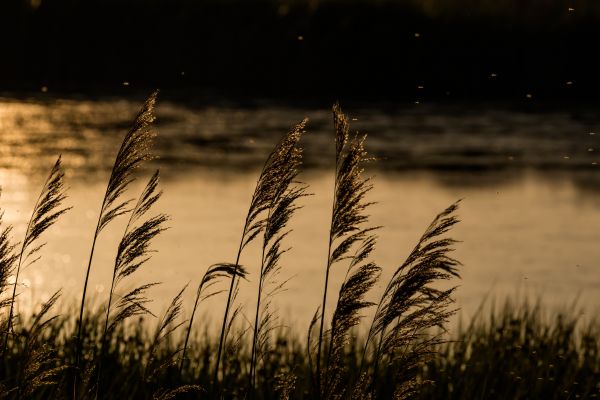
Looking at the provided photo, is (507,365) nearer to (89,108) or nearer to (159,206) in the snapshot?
(159,206)

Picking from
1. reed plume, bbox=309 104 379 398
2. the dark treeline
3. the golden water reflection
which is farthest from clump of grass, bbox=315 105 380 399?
the dark treeline

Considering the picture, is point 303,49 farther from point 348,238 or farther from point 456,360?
point 348,238

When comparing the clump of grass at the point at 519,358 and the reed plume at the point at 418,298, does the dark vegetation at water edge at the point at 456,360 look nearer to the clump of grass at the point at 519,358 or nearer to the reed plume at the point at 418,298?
the clump of grass at the point at 519,358

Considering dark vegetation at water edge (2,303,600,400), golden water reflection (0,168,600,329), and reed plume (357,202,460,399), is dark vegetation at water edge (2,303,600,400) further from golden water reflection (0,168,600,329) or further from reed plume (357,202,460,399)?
reed plume (357,202,460,399)

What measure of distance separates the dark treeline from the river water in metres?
4.34

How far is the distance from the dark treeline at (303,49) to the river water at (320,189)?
4337 millimetres

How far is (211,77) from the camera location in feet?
152

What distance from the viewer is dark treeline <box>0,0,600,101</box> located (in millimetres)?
43750

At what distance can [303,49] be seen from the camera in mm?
46531

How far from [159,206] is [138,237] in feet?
51.3

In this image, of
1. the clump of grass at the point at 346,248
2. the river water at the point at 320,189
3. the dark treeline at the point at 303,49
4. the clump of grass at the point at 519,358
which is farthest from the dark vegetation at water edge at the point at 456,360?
the dark treeline at the point at 303,49

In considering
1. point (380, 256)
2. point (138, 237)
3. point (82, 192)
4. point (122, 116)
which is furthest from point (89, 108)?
point (138, 237)

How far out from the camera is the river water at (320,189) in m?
15.5

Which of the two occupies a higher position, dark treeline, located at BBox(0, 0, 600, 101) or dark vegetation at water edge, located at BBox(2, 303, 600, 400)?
dark treeline, located at BBox(0, 0, 600, 101)
